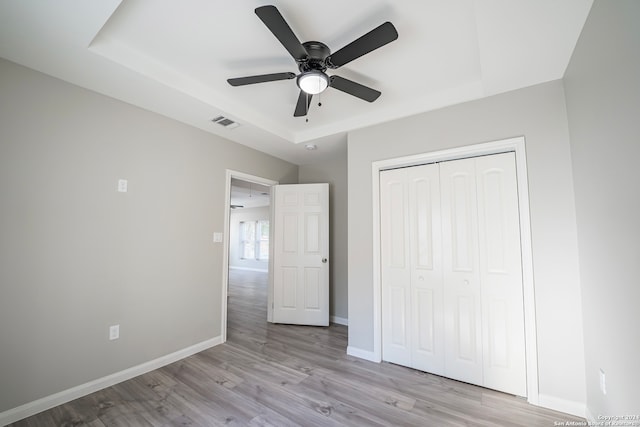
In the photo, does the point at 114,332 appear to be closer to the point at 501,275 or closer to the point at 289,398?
the point at 289,398

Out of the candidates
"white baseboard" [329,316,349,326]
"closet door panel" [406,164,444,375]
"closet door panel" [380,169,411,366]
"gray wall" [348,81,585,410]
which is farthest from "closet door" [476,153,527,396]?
"white baseboard" [329,316,349,326]

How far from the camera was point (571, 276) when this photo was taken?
6.34ft

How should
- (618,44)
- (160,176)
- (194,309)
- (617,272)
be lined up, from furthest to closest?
(194,309), (160,176), (617,272), (618,44)

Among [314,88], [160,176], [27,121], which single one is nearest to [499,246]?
[314,88]

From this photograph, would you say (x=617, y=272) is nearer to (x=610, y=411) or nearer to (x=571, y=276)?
(x=571, y=276)

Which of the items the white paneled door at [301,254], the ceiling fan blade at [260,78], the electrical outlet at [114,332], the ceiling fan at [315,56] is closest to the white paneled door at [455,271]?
the ceiling fan at [315,56]

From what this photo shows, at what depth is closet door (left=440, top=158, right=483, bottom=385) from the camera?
2.34 metres

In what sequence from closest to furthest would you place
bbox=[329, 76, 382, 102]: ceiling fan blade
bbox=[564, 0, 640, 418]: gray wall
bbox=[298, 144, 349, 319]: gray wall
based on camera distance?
bbox=[564, 0, 640, 418]: gray wall → bbox=[329, 76, 382, 102]: ceiling fan blade → bbox=[298, 144, 349, 319]: gray wall

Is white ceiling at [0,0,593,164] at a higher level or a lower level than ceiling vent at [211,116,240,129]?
higher

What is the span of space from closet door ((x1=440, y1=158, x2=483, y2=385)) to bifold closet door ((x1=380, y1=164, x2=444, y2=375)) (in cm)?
7

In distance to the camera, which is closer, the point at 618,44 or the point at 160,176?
the point at 618,44

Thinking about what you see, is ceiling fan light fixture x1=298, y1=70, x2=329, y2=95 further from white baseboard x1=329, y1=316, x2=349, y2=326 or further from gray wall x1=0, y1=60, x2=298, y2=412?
white baseboard x1=329, y1=316, x2=349, y2=326

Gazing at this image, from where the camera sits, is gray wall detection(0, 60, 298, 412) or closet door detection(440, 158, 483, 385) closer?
gray wall detection(0, 60, 298, 412)

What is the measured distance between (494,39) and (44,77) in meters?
3.35
